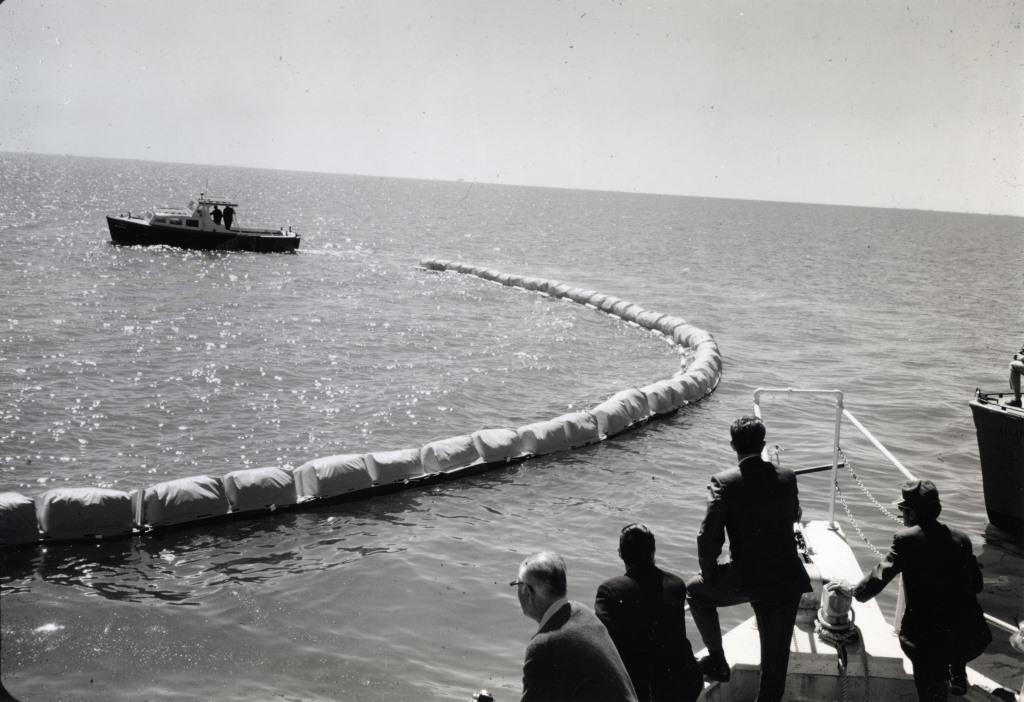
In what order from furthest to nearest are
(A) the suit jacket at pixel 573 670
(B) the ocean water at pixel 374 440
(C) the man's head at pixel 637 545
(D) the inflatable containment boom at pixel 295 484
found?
(D) the inflatable containment boom at pixel 295 484 < (B) the ocean water at pixel 374 440 < (C) the man's head at pixel 637 545 < (A) the suit jacket at pixel 573 670

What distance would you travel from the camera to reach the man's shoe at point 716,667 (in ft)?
19.4

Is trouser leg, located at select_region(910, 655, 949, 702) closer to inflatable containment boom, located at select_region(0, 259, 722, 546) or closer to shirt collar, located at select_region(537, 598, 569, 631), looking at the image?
shirt collar, located at select_region(537, 598, 569, 631)

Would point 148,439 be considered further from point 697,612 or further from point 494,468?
point 697,612

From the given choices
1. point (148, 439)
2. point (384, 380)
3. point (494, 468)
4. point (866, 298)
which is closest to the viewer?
point (494, 468)

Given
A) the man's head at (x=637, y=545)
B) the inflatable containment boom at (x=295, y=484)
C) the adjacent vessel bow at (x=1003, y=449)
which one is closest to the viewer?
the man's head at (x=637, y=545)

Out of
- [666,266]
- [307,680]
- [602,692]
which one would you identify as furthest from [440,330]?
[666,266]

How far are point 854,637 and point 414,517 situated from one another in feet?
28.8

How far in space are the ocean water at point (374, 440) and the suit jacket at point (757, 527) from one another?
4649mm

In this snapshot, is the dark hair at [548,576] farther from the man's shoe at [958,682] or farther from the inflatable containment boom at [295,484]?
the inflatable containment boom at [295,484]

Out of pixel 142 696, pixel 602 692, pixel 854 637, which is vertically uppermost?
pixel 602 692

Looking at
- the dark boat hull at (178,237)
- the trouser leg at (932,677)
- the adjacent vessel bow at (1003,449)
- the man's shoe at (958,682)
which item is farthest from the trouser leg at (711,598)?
the dark boat hull at (178,237)

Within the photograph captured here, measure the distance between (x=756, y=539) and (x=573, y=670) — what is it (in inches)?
81.9

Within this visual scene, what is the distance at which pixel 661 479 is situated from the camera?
17.0 m

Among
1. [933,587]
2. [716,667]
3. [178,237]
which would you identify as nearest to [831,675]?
[716,667]
